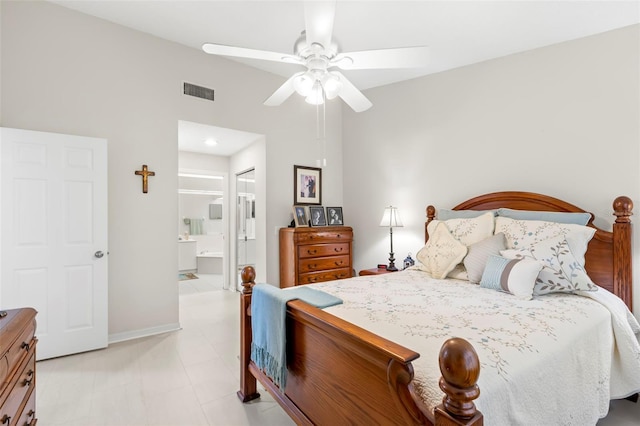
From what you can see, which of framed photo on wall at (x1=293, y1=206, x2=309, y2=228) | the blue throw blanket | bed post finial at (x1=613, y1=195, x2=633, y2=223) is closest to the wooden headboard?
bed post finial at (x1=613, y1=195, x2=633, y2=223)

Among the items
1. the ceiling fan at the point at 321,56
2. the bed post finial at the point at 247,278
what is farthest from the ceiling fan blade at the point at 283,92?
the bed post finial at the point at 247,278

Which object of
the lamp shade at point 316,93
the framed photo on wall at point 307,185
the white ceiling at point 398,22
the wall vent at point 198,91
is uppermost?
the white ceiling at point 398,22

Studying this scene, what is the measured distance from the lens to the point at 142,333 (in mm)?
3133

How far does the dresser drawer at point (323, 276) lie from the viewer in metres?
3.79

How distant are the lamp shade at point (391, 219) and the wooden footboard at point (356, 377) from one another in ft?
7.34

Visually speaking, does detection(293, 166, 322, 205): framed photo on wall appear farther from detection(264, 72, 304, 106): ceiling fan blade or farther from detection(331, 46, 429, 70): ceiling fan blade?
detection(331, 46, 429, 70): ceiling fan blade

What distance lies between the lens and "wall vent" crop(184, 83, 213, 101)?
3398mm

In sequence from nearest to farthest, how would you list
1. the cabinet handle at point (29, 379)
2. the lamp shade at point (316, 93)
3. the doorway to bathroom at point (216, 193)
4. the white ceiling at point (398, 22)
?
the cabinet handle at point (29, 379) < the lamp shade at point (316, 93) < the white ceiling at point (398, 22) < the doorway to bathroom at point (216, 193)

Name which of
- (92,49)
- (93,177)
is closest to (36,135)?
(93,177)

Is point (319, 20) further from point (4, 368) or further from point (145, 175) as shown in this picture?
point (145, 175)

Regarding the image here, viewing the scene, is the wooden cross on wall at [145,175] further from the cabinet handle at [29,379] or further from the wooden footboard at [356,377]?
the wooden footboard at [356,377]

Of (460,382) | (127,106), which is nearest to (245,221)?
(127,106)

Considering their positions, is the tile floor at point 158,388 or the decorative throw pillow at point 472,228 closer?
the tile floor at point 158,388

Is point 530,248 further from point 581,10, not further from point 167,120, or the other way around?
point 167,120
